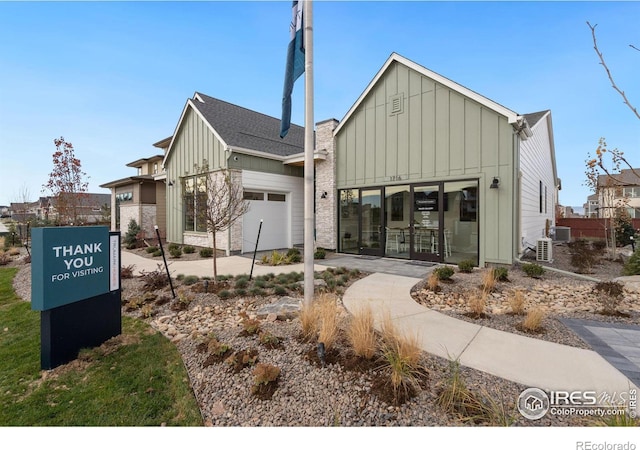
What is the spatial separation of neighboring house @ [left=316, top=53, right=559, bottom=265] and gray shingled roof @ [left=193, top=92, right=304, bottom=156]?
9.75ft

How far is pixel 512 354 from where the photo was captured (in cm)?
330

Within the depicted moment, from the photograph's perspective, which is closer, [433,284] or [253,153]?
[433,284]

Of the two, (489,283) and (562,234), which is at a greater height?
(562,234)

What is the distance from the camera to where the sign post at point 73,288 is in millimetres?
3229

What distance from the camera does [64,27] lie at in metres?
6.77

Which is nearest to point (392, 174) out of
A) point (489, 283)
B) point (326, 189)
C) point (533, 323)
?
point (326, 189)

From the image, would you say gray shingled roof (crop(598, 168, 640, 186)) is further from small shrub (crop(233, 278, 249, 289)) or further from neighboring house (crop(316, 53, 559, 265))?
small shrub (crop(233, 278, 249, 289))

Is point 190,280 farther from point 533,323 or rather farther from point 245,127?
point 245,127

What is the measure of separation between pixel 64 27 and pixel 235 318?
8112 millimetres

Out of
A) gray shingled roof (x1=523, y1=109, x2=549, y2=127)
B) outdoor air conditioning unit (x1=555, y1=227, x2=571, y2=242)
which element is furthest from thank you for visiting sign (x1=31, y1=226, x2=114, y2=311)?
outdoor air conditioning unit (x1=555, y1=227, x2=571, y2=242)

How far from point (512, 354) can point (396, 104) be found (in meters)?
9.12

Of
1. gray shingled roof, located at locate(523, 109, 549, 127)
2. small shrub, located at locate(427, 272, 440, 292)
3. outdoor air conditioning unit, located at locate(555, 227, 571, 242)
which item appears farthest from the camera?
outdoor air conditioning unit, located at locate(555, 227, 571, 242)

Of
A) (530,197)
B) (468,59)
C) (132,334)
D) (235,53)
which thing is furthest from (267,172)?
(530,197)

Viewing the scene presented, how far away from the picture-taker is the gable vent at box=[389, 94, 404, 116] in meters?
10.2
